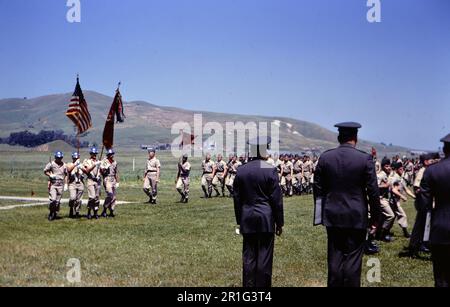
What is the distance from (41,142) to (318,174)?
534 ft

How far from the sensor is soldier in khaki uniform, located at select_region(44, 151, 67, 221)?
17.2m

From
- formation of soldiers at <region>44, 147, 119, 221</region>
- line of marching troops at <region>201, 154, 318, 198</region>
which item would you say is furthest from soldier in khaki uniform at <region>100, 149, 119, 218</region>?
line of marching troops at <region>201, 154, 318, 198</region>

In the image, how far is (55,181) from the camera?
17.5 meters

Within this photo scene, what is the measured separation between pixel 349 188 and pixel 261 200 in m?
1.33

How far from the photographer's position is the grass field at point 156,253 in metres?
9.56


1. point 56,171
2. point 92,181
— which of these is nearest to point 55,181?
point 56,171

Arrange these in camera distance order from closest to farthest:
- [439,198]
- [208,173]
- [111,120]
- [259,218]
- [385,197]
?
1. [439,198]
2. [259,218]
3. [385,197]
4. [111,120]
5. [208,173]

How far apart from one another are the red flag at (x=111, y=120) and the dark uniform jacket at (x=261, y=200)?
1261 cm

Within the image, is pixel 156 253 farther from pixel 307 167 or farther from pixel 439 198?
pixel 307 167

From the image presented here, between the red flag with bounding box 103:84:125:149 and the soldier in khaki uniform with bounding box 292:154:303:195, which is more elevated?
the red flag with bounding box 103:84:125:149

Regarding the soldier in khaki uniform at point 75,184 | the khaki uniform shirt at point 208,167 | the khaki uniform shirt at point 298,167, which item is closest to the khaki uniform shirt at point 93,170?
the soldier in khaki uniform at point 75,184

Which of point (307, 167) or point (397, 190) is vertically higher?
point (397, 190)

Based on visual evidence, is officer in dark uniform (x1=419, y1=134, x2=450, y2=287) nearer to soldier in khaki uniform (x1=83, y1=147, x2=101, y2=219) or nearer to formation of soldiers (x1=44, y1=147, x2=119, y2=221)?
formation of soldiers (x1=44, y1=147, x2=119, y2=221)

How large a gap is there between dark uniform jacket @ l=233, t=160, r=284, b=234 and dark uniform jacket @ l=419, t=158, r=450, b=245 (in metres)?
2.01
